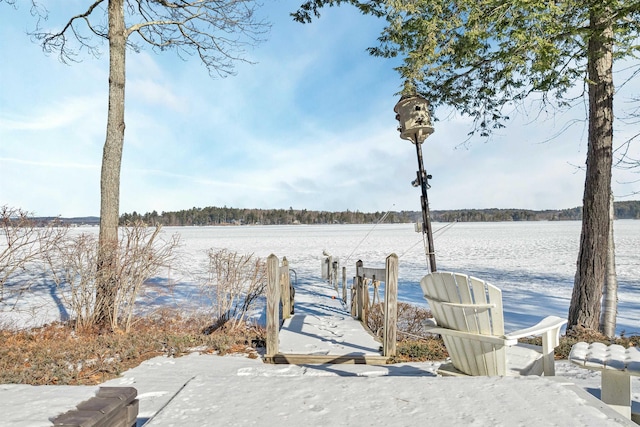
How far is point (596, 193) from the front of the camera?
17.4ft

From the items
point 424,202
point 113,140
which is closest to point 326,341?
point 424,202

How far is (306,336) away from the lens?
495 centimetres

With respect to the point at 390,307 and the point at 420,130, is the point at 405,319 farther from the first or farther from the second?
the point at 420,130

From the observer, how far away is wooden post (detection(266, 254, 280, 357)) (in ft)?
13.7

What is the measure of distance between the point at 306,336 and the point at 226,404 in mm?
3606

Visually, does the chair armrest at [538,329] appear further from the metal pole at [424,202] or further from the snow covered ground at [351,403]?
the metal pole at [424,202]

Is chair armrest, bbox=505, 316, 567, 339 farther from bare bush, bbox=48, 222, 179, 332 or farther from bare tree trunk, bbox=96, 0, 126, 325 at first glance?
bare tree trunk, bbox=96, 0, 126, 325

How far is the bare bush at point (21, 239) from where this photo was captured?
4.82 m

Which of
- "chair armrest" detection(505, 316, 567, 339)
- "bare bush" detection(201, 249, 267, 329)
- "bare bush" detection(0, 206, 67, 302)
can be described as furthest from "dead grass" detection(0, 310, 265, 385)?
"chair armrest" detection(505, 316, 567, 339)

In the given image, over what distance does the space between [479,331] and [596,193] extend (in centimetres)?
395

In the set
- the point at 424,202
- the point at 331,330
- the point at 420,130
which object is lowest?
the point at 331,330

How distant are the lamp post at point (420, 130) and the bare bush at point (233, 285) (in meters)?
2.49

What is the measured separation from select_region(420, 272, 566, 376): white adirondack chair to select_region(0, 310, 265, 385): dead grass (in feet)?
8.16

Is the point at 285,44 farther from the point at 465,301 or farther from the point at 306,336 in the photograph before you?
the point at 465,301
